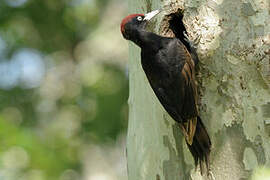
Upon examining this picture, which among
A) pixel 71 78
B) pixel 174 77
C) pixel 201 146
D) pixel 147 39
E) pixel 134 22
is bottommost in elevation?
pixel 71 78

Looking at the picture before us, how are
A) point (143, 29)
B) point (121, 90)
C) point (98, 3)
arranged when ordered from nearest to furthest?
point (143, 29), point (121, 90), point (98, 3)

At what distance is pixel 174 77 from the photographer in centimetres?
337

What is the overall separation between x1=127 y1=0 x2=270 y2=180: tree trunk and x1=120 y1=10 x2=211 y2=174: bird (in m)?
0.06

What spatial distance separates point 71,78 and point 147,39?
558 cm

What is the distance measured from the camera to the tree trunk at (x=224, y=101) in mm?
2863

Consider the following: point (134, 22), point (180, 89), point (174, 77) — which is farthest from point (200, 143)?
point (134, 22)

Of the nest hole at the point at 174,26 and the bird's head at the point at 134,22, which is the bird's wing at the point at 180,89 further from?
the bird's head at the point at 134,22

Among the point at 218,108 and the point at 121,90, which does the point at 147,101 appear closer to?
the point at 218,108

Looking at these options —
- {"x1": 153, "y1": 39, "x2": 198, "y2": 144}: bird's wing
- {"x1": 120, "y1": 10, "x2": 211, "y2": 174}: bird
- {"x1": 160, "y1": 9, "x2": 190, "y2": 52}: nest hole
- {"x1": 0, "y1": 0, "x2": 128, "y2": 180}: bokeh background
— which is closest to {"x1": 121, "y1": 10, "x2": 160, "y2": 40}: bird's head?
{"x1": 120, "y1": 10, "x2": 211, "y2": 174}: bird

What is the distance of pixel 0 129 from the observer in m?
3.96

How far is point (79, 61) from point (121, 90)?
149cm

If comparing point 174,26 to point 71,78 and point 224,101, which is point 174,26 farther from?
point 71,78

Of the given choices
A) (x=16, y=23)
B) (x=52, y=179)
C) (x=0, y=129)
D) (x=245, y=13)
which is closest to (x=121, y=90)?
(x=16, y=23)

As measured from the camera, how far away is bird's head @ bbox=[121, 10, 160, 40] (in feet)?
11.3
